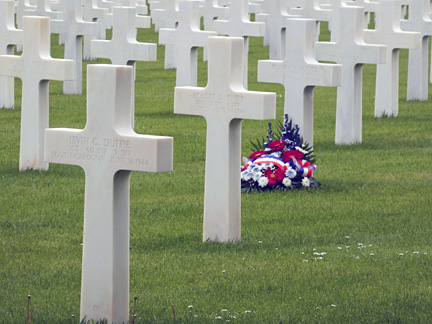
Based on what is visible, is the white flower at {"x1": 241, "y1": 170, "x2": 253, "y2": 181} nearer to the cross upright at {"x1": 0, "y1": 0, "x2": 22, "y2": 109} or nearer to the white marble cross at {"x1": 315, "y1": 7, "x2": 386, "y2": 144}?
the white marble cross at {"x1": 315, "y1": 7, "x2": 386, "y2": 144}

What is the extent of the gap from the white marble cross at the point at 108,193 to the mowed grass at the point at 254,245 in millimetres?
237

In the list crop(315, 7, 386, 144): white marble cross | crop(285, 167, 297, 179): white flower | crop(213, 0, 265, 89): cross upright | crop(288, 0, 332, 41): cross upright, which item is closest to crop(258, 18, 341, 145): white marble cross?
crop(285, 167, 297, 179): white flower

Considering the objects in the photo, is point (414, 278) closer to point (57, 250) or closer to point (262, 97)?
point (262, 97)

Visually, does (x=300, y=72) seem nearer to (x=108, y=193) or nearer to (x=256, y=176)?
(x=256, y=176)

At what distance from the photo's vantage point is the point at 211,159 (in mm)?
7676

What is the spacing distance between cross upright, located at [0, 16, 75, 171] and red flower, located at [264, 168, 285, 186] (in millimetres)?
1975

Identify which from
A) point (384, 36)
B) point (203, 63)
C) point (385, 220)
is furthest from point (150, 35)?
point (385, 220)

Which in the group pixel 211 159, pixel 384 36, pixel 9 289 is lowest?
pixel 9 289

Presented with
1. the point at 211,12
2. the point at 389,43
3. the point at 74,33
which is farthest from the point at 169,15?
the point at 389,43

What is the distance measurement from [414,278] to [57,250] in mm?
2334

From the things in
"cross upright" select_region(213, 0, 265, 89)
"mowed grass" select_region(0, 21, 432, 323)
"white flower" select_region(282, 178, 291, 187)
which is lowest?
"mowed grass" select_region(0, 21, 432, 323)

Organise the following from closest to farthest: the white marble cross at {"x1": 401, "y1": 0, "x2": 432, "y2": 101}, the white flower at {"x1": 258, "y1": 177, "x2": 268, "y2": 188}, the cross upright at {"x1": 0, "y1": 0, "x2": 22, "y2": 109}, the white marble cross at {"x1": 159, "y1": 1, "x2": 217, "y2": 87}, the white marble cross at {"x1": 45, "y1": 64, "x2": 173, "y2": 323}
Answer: the white marble cross at {"x1": 45, "y1": 64, "x2": 173, "y2": 323}, the white flower at {"x1": 258, "y1": 177, "x2": 268, "y2": 188}, the cross upright at {"x1": 0, "y1": 0, "x2": 22, "y2": 109}, the white marble cross at {"x1": 159, "y1": 1, "x2": 217, "y2": 87}, the white marble cross at {"x1": 401, "y1": 0, "x2": 432, "y2": 101}

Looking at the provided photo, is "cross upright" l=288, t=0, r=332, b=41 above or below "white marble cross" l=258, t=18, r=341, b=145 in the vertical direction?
above

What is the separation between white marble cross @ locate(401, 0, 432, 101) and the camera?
16.1 metres
